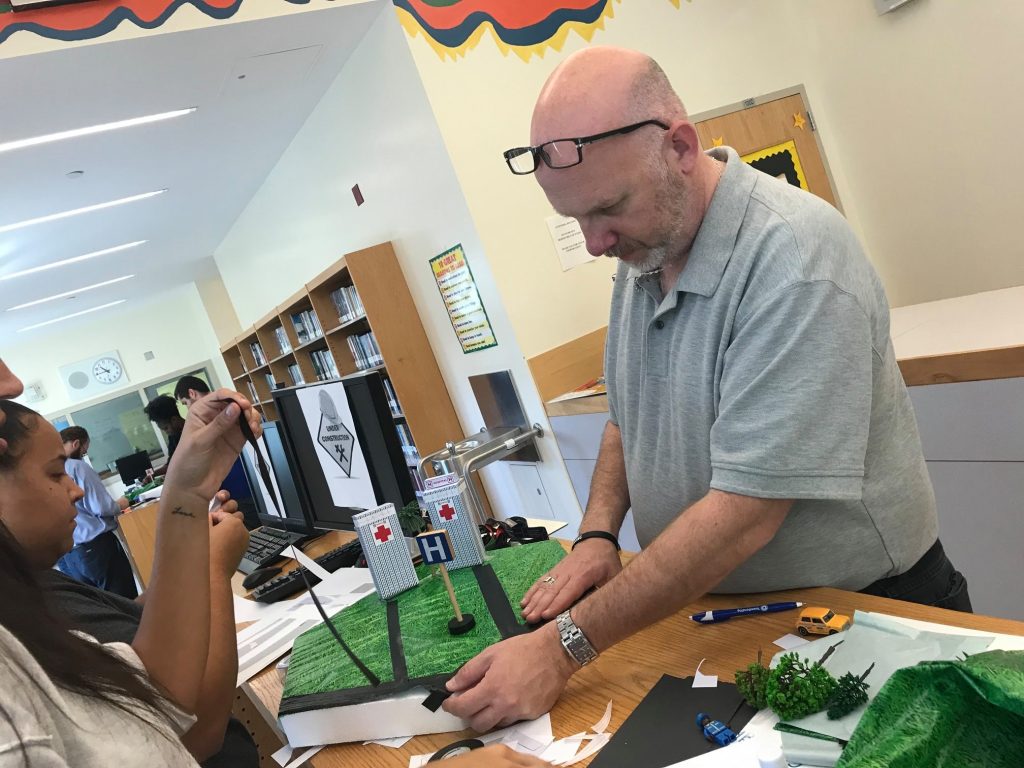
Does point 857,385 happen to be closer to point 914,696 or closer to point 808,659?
point 808,659

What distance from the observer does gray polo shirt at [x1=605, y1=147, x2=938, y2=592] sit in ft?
3.36

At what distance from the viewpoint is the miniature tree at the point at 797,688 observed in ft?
2.58

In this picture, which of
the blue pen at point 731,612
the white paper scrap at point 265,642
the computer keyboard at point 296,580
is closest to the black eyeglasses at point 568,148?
the blue pen at point 731,612

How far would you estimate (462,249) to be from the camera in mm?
3408

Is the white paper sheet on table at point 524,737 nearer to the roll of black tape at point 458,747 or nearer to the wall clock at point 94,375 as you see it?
the roll of black tape at point 458,747

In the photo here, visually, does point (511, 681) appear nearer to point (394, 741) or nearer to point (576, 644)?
point (576, 644)

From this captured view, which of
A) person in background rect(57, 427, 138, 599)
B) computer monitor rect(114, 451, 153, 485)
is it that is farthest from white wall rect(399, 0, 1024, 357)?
computer monitor rect(114, 451, 153, 485)

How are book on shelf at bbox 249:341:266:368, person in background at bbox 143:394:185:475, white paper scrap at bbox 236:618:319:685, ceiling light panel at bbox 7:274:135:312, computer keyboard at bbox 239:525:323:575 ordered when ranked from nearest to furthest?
white paper scrap at bbox 236:618:319:685, computer keyboard at bbox 239:525:323:575, person in background at bbox 143:394:185:475, book on shelf at bbox 249:341:266:368, ceiling light panel at bbox 7:274:135:312

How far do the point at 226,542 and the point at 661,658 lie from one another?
0.94 metres

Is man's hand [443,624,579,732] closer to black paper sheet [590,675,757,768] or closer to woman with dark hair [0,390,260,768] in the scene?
black paper sheet [590,675,757,768]

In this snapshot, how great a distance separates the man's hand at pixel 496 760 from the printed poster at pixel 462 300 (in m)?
2.67

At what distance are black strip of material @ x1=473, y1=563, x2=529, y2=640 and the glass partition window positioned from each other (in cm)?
1101

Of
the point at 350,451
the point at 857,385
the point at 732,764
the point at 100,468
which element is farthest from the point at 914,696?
the point at 100,468

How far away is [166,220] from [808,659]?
6.29 m
